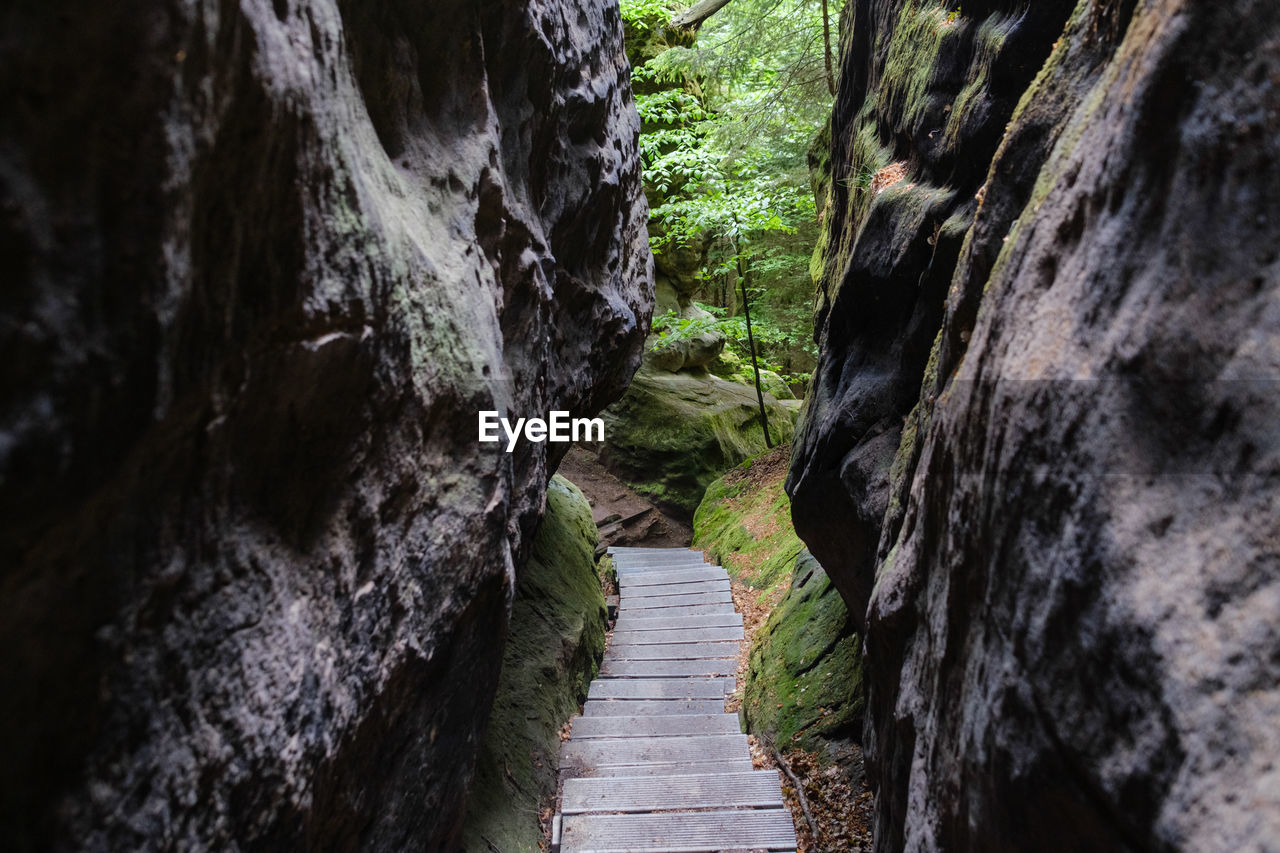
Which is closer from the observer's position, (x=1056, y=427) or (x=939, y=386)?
(x=1056, y=427)

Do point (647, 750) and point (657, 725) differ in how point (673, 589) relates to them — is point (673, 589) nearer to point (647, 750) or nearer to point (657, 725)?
point (657, 725)

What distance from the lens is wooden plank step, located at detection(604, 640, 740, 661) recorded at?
30.5 feet

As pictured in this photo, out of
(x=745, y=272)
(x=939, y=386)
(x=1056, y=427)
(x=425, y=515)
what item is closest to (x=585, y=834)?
(x=425, y=515)

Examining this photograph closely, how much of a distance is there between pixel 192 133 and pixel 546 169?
15.9ft

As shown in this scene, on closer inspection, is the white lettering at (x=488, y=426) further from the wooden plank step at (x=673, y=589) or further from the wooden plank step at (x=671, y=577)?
the wooden plank step at (x=671, y=577)

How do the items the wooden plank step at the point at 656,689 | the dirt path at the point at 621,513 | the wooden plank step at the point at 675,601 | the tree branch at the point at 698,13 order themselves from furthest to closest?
the dirt path at the point at 621,513, the tree branch at the point at 698,13, the wooden plank step at the point at 675,601, the wooden plank step at the point at 656,689

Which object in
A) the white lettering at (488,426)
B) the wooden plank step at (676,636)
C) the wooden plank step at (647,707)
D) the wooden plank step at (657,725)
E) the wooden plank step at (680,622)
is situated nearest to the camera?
the white lettering at (488,426)

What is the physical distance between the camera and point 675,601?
11.0 meters

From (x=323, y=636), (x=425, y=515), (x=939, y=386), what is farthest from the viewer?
(x=939, y=386)

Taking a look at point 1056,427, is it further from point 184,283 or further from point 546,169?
point 546,169

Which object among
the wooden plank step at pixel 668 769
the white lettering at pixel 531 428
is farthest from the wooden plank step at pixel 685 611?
the wooden plank step at pixel 668 769

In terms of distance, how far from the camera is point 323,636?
9.75 feet

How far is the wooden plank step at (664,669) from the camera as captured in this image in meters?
8.90

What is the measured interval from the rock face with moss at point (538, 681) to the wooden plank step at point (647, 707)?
197 mm
